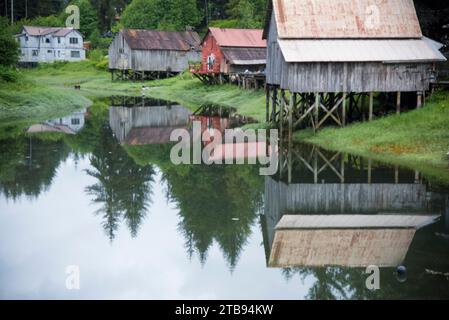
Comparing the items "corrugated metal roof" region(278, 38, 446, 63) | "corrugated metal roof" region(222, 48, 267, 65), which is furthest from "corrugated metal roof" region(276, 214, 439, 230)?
"corrugated metal roof" region(222, 48, 267, 65)

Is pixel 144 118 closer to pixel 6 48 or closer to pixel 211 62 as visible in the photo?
pixel 6 48

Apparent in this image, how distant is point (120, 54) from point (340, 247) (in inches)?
2263

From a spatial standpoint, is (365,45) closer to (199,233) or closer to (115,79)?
(199,233)

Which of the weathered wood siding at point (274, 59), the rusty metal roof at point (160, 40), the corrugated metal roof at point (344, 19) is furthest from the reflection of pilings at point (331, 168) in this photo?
the rusty metal roof at point (160, 40)

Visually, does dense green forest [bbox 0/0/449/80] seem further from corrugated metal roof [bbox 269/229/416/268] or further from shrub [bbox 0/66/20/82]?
corrugated metal roof [bbox 269/229/416/268]

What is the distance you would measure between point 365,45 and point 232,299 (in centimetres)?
1950

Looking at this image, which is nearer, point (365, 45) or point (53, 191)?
point (53, 191)

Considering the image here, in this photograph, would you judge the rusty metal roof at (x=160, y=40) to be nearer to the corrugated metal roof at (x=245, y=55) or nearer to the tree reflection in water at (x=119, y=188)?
the corrugated metal roof at (x=245, y=55)

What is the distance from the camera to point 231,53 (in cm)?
5522

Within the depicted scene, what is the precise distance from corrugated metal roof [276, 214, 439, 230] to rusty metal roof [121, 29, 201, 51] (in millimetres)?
53251

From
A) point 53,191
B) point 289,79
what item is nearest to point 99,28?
point 289,79

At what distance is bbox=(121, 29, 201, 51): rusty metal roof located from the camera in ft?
220

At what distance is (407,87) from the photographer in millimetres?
27766
